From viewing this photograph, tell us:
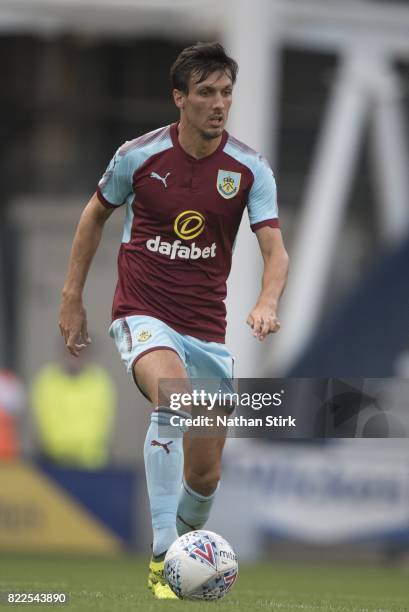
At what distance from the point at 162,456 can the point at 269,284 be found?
2.95 feet

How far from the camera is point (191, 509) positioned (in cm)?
786

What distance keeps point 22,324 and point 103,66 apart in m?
3.77

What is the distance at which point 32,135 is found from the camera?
75.5 ft

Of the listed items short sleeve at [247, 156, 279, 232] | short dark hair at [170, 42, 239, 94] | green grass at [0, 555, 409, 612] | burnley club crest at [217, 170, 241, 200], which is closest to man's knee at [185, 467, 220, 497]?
green grass at [0, 555, 409, 612]

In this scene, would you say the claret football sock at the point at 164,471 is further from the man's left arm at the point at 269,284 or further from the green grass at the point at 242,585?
the man's left arm at the point at 269,284

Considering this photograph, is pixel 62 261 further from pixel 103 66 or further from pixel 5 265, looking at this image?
pixel 103 66

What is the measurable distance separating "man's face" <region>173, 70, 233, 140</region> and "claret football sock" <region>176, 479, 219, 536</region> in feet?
5.46

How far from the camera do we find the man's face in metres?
7.41

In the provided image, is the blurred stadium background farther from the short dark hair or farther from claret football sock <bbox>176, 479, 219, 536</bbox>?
the short dark hair

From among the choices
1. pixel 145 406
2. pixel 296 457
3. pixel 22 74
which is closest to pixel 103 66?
pixel 22 74

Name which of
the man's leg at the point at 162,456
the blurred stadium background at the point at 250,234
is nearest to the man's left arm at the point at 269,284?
the man's leg at the point at 162,456

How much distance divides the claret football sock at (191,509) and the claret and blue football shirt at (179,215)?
736 mm

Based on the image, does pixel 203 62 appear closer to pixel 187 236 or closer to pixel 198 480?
pixel 187 236

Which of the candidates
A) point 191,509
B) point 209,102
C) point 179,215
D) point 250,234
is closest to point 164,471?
point 191,509
